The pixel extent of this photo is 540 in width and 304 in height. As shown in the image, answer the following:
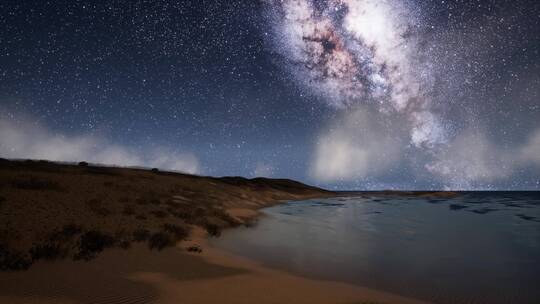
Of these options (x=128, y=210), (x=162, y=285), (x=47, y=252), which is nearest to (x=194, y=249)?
(x=162, y=285)

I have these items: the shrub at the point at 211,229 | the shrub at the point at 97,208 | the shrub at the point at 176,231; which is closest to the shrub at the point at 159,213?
the shrub at the point at 211,229

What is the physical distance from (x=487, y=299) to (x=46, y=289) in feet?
37.2

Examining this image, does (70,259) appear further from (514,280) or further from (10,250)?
(514,280)

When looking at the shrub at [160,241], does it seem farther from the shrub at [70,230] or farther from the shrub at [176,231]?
the shrub at [70,230]

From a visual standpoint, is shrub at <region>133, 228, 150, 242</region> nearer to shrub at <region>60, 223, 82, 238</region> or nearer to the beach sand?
the beach sand

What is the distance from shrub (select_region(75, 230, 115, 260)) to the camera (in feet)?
30.6

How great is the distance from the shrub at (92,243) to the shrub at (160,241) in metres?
1.44

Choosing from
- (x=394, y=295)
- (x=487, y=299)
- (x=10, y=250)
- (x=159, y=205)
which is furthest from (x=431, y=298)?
(x=159, y=205)

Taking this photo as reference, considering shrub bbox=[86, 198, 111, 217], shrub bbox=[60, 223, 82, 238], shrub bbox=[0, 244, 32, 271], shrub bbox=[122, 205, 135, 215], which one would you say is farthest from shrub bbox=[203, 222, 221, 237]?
shrub bbox=[0, 244, 32, 271]

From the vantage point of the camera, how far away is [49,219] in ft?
36.7

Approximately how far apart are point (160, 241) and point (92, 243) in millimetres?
2456

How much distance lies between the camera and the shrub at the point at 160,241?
11.4m

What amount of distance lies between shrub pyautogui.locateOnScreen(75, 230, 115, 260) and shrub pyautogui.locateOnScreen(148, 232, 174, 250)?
144cm

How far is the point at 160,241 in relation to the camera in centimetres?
1173
